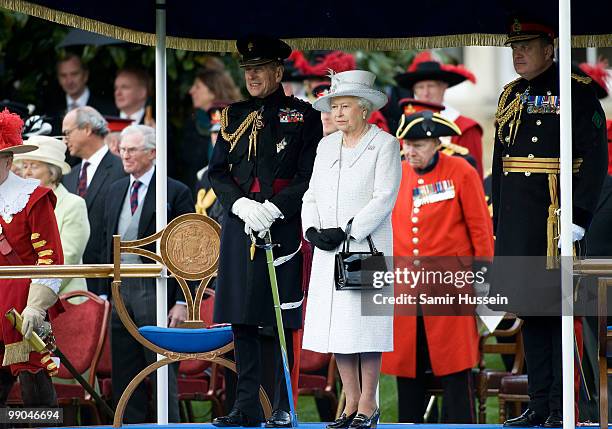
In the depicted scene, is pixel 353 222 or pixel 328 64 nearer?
pixel 353 222

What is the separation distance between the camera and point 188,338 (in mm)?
9250

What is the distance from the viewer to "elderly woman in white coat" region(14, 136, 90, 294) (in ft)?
37.5

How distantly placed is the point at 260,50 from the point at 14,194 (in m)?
1.80

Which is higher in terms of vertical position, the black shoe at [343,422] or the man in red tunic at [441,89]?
the man in red tunic at [441,89]

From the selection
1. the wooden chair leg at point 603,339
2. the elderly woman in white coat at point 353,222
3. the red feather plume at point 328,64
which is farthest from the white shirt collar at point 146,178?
the wooden chair leg at point 603,339

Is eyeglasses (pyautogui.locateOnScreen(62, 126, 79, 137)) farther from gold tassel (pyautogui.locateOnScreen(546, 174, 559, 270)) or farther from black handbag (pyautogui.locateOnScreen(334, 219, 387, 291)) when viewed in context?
gold tassel (pyautogui.locateOnScreen(546, 174, 559, 270))

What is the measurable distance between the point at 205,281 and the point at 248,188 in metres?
0.85

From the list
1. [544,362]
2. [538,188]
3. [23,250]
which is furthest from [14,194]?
[544,362]

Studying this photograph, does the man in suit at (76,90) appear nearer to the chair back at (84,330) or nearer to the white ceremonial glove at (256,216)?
the chair back at (84,330)

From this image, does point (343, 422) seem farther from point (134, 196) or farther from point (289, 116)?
point (134, 196)

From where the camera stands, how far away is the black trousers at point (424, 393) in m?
10.9

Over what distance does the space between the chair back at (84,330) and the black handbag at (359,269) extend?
2.98m

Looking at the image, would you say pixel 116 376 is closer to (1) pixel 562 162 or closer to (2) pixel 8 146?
(2) pixel 8 146

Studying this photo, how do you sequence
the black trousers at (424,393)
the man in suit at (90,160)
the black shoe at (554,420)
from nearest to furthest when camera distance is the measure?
the black shoe at (554,420)
the black trousers at (424,393)
the man in suit at (90,160)
